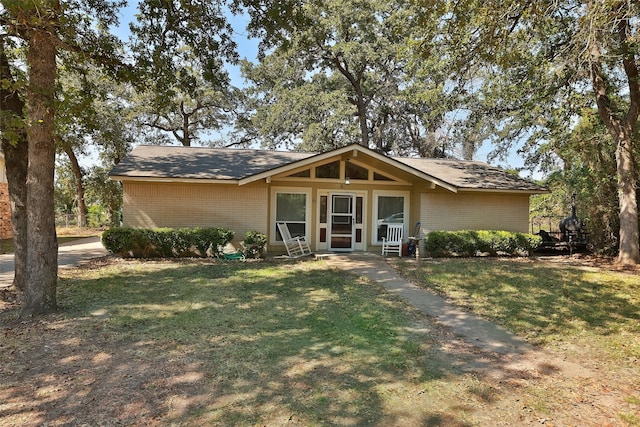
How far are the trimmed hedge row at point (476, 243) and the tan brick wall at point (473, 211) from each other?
685 mm

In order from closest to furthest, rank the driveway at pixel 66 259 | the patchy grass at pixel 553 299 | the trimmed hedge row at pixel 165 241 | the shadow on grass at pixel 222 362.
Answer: the shadow on grass at pixel 222 362 → the patchy grass at pixel 553 299 → the driveway at pixel 66 259 → the trimmed hedge row at pixel 165 241

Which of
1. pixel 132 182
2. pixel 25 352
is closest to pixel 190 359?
pixel 25 352

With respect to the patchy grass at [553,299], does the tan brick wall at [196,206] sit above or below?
above

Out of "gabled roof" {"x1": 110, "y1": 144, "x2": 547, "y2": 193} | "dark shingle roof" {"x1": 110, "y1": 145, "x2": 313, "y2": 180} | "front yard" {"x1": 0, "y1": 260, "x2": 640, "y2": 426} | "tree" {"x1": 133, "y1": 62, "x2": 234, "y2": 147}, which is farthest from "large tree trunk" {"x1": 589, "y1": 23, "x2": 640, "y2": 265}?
"tree" {"x1": 133, "y1": 62, "x2": 234, "y2": 147}

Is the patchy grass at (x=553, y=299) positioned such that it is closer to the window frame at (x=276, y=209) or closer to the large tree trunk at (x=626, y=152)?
the large tree trunk at (x=626, y=152)

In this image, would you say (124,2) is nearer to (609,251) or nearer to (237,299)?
(237,299)

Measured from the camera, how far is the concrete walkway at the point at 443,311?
198 inches

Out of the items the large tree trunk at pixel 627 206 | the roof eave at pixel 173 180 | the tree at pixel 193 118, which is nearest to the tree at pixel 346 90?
the tree at pixel 193 118

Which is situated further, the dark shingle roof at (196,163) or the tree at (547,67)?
the dark shingle roof at (196,163)

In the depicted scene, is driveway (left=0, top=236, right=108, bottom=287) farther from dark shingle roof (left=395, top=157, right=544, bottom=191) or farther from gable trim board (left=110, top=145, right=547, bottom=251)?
dark shingle roof (left=395, top=157, right=544, bottom=191)

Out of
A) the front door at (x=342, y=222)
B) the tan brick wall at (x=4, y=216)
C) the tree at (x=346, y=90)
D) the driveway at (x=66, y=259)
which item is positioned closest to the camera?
the driveway at (x=66, y=259)

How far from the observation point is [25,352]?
4.41m

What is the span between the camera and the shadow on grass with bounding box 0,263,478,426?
321 centimetres

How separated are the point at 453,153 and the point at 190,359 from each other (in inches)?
1072
